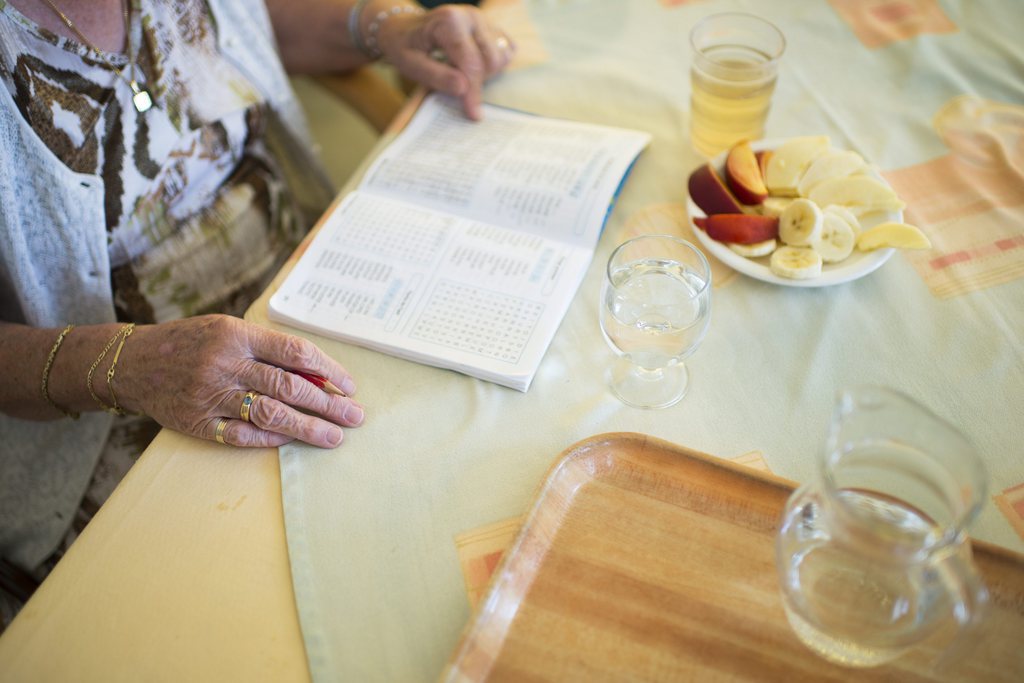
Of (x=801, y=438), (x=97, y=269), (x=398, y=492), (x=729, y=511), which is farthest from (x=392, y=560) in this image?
(x=97, y=269)

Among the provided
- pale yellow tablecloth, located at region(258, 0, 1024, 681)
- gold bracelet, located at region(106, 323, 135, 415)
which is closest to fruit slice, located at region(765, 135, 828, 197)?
pale yellow tablecloth, located at region(258, 0, 1024, 681)

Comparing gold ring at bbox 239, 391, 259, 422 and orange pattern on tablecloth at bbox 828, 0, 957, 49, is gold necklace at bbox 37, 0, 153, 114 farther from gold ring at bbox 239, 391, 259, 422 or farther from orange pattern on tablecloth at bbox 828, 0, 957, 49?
orange pattern on tablecloth at bbox 828, 0, 957, 49

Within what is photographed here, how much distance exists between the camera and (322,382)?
797 millimetres

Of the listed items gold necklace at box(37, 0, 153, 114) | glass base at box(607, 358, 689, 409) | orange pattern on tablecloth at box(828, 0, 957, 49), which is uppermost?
gold necklace at box(37, 0, 153, 114)

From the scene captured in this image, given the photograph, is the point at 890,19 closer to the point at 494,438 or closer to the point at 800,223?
the point at 800,223

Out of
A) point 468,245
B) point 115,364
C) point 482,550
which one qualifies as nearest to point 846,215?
point 468,245

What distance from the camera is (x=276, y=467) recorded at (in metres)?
0.75

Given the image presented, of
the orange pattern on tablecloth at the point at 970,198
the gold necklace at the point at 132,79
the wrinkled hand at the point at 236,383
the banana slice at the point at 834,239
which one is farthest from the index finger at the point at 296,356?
the orange pattern on tablecloth at the point at 970,198

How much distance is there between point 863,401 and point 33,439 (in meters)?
1.00

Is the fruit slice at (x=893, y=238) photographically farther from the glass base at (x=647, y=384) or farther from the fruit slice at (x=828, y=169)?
the glass base at (x=647, y=384)

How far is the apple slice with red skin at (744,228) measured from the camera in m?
0.84

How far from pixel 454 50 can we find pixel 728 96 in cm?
40

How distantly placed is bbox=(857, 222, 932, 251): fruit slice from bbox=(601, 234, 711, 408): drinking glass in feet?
0.67

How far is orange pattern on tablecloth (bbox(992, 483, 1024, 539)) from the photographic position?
0.66m
